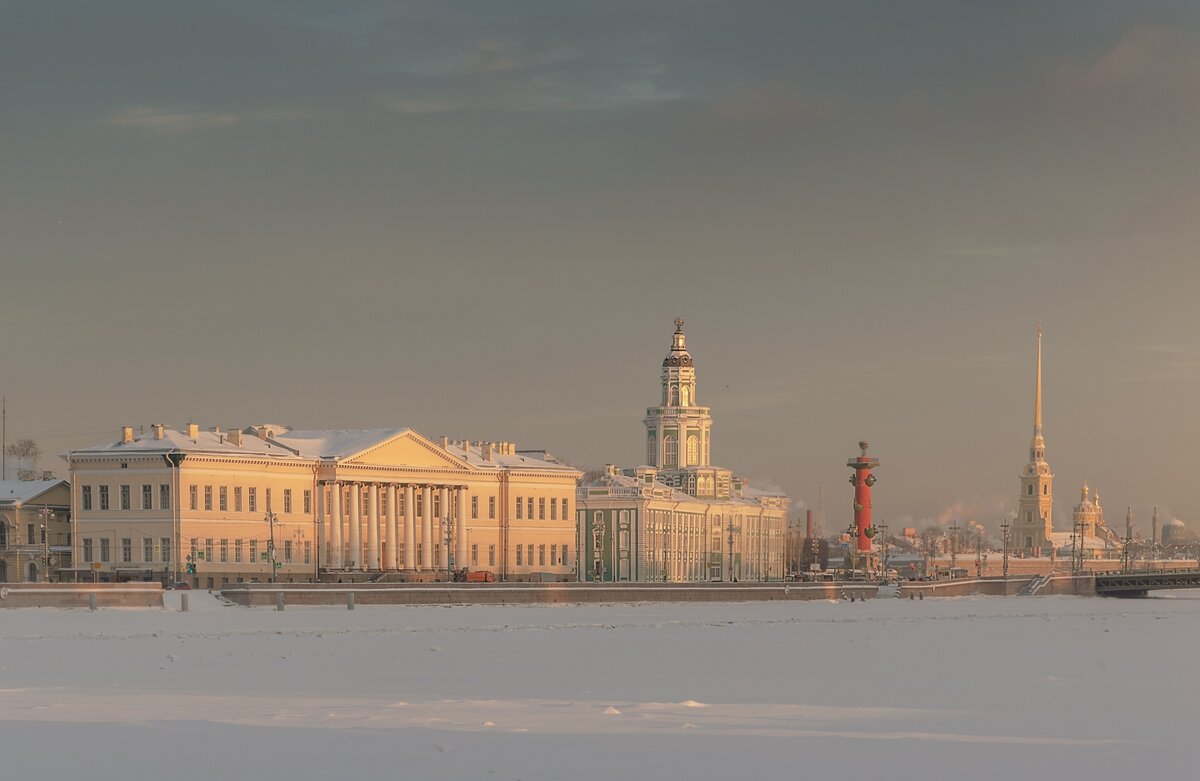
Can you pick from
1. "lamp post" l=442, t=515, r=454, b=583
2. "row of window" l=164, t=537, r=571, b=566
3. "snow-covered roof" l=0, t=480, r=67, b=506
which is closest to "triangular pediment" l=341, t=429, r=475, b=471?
"lamp post" l=442, t=515, r=454, b=583

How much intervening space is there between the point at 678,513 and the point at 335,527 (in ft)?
151

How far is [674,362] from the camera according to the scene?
157 metres

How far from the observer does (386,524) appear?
110000mm

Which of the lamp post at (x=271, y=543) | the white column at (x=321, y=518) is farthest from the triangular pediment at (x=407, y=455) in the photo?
the lamp post at (x=271, y=543)

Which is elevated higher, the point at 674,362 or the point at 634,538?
the point at 674,362

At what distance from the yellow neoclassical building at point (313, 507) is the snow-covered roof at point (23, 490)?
2644 mm

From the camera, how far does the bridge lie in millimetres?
128375

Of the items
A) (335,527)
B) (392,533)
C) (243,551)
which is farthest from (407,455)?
(243,551)

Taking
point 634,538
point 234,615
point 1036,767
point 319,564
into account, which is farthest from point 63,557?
point 1036,767

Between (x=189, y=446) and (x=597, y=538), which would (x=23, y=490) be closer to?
(x=189, y=446)

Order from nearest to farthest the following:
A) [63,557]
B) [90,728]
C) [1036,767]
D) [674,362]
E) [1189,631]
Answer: [1036,767], [90,728], [1189,631], [63,557], [674,362]

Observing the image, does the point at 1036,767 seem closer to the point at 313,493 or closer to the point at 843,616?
the point at 843,616

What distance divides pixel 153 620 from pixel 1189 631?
32.9m

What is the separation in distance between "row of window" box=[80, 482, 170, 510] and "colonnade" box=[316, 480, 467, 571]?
1110cm
